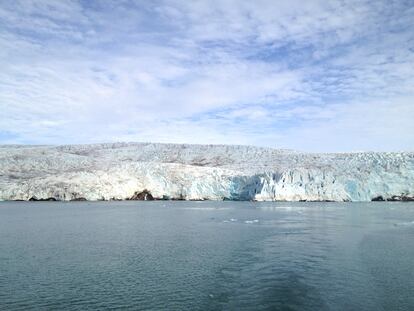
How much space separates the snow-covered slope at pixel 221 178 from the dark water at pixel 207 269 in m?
21.2

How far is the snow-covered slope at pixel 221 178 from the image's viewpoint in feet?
129

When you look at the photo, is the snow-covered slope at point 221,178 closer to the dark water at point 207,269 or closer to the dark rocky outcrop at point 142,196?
the dark rocky outcrop at point 142,196

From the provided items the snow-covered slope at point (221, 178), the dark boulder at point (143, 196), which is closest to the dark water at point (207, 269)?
the snow-covered slope at point (221, 178)

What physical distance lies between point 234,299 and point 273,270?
2643 mm

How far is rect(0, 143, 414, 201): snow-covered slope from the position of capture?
39281 millimetres

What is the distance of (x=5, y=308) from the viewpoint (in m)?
7.84

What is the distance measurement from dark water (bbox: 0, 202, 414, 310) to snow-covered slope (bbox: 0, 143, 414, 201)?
69.4 ft

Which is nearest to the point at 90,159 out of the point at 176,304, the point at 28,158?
the point at 28,158

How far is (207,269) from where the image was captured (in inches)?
434

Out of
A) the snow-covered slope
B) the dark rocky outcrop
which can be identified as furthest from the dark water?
the dark rocky outcrop

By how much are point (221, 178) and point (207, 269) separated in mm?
34679

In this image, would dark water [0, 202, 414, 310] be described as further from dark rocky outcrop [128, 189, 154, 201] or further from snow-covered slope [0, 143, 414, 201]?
dark rocky outcrop [128, 189, 154, 201]

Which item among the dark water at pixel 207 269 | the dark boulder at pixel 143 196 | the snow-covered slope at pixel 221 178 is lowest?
the dark water at pixel 207 269

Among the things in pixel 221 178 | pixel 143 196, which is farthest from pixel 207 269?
pixel 143 196
